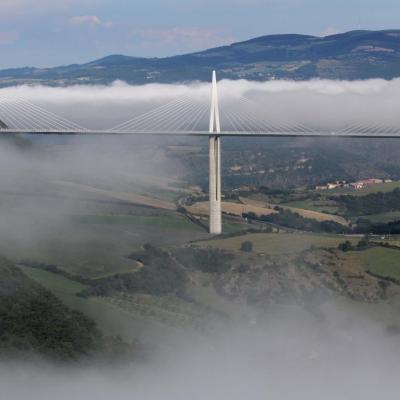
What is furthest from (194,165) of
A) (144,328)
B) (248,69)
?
(248,69)

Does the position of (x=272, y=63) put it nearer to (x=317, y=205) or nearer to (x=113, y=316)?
(x=317, y=205)

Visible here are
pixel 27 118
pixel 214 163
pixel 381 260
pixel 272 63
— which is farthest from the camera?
pixel 272 63

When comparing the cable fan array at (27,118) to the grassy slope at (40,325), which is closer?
the grassy slope at (40,325)

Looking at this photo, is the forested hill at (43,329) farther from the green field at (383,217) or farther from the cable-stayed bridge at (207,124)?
the green field at (383,217)

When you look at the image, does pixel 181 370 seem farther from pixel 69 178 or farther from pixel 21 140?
pixel 21 140

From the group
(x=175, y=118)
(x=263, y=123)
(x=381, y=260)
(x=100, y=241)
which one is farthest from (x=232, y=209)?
(x=381, y=260)

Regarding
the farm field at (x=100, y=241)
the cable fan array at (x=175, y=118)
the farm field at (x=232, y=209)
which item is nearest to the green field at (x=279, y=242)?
the farm field at (x=100, y=241)
